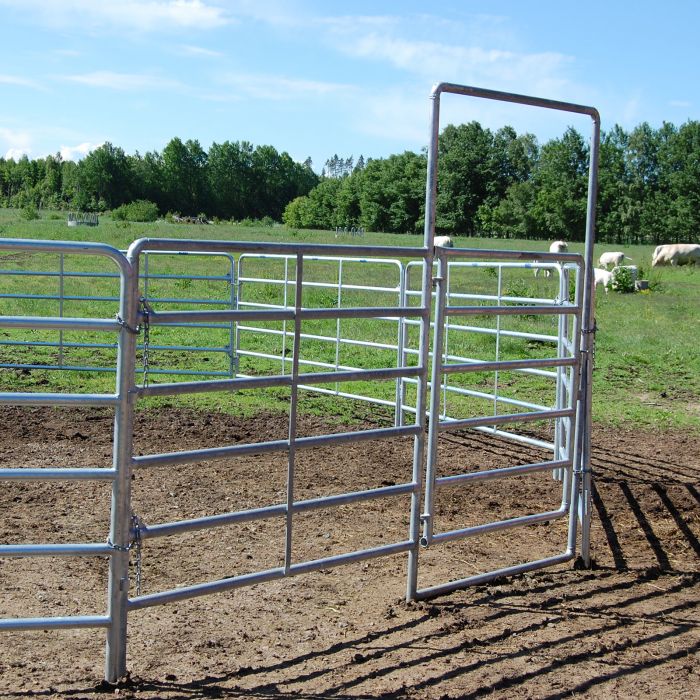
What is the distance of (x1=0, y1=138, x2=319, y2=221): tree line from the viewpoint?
11706 cm

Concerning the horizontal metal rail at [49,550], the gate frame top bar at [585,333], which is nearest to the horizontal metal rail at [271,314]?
the gate frame top bar at [585,333]

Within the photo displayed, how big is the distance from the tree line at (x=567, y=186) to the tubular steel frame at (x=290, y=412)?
61.6 m

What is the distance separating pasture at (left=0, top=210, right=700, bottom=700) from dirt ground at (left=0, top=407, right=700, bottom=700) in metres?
0.01

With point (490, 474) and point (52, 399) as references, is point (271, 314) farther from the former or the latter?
point (490, 474)

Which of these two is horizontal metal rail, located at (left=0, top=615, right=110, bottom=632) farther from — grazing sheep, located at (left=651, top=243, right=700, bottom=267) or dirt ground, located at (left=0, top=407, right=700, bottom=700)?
grazing sheep, located at (left=651, top=243, right=700, bottom=267)

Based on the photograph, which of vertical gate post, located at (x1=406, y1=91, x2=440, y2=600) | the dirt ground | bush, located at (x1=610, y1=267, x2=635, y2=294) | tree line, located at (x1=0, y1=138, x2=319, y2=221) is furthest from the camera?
tree line, located at (x1=0, y1=138, x2=319, y2=221)

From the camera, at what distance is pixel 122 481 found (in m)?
3.12

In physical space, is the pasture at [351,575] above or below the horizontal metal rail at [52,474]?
below

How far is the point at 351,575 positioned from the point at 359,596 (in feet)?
0.96

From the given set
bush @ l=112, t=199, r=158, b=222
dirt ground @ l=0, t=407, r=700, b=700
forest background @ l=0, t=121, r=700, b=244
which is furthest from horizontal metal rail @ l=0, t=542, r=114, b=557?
bush @ l=112, t=199, r=158, b=222

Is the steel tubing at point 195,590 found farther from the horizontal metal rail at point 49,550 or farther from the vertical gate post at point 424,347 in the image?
the vertical gate post at point 424,347

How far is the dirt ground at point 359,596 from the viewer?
10.5ft

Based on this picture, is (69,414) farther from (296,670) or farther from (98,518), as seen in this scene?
(296,670)

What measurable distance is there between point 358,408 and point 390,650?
17.6 ft
